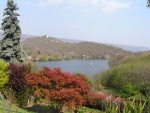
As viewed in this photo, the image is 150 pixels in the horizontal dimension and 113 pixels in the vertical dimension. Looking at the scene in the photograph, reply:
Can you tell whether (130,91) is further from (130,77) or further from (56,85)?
(56,85)

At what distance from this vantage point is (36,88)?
12.4m

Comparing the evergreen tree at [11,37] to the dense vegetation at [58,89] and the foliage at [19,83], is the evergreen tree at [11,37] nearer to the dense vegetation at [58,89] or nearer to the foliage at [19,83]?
the dense vegetation at [58,89]

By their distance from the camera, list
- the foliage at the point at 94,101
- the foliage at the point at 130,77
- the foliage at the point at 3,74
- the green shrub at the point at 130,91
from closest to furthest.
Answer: the foliage at the point at 3,74
the foliage at the point at 94,101
the green shrub at the point at 130,91
the foliage at the point at 130,77

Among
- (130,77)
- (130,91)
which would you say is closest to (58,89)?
(130,91)

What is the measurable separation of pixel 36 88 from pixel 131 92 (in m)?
10.9

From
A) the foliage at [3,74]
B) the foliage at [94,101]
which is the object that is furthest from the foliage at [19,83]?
the foliage at [94,101]

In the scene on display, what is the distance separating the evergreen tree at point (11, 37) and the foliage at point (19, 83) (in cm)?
613

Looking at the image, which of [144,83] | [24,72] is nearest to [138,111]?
[24,72]

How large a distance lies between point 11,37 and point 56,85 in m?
10.6

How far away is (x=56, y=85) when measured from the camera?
12414 mm

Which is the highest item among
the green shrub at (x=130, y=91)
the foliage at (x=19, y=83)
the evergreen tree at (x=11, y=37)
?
the evergreen tree at (x=11, y=37)

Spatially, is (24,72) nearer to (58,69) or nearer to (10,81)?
(10,81)

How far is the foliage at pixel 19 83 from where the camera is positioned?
14875mm

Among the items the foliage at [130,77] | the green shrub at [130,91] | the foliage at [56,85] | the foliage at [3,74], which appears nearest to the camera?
the foliage at [56,85]
